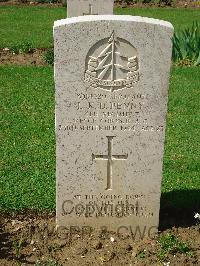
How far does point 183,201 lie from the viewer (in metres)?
5.34

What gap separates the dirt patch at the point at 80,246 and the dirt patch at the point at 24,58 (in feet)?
20.5

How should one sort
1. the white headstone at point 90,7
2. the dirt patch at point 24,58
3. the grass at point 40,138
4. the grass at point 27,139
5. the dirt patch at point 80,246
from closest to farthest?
the dirt patch at point 80,246
the grass at point 27,139
the grass at point 40,138
the white headstone at point 90,7
the dirt patch at point 24,58

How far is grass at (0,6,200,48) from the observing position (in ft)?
41.8

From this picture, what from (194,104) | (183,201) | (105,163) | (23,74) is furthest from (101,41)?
(23,74)

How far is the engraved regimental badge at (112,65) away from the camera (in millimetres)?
4051

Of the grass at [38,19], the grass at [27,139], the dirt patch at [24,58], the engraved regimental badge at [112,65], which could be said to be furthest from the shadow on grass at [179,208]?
the grass at [38,19]

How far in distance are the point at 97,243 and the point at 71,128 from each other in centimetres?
107

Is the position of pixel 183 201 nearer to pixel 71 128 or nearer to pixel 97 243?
pixel 97 243

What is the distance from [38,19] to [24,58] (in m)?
4.81

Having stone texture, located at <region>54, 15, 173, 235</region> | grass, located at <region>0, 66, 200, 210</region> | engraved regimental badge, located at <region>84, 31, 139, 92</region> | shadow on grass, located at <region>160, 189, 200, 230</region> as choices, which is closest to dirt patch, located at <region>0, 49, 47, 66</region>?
grass, located at <region>0, 66, 200, 210</region>

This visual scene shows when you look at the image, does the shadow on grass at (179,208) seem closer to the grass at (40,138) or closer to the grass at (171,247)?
the grass at (40,138)

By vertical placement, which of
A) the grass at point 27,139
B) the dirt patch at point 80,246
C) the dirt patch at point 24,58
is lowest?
the dirt patch at point 80,246

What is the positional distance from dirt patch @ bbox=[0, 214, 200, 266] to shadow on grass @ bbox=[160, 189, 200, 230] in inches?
5.9

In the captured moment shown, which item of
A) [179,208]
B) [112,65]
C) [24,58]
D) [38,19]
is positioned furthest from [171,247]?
[38,19]
